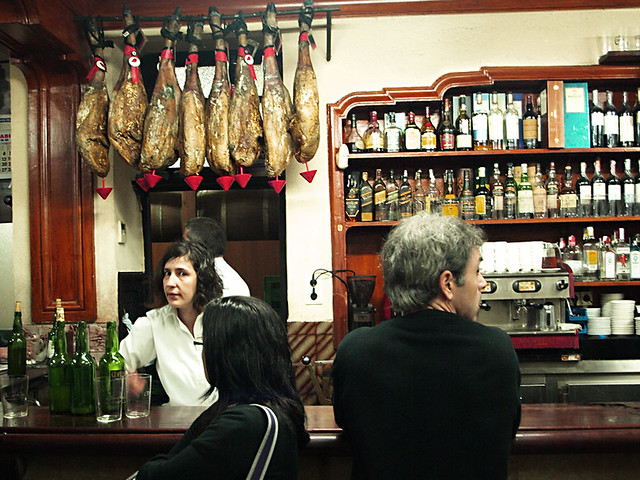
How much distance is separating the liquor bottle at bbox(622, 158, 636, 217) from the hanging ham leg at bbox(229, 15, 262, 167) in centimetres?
242

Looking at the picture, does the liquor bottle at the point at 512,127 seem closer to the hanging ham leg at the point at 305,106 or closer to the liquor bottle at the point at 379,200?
the liquor bottle at the point at 379,200

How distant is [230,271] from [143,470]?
1.87 m

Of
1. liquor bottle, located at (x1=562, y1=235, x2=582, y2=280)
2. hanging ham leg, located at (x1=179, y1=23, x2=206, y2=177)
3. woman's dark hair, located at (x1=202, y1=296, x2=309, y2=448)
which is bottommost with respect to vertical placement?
woman's dark hair, located at (x1=202, y1=296, x2=309, y2=448)

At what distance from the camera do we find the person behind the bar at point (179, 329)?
89.4 inches

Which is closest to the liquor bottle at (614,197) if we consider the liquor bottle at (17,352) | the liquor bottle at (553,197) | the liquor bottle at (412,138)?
the liquor bottle at (553,197)

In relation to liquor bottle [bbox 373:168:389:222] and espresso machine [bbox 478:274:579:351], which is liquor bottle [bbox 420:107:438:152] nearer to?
liquor bottle [bbox 373:168:389:222]

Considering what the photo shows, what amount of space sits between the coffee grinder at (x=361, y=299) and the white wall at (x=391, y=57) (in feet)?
0.76

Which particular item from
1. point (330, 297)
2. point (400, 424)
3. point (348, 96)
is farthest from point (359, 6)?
point (400, 424)

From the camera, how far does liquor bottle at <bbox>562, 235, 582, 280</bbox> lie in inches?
145

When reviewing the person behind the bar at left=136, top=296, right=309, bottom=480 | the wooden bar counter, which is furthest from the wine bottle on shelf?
the person behind the bar at left=136, top=296, right=309, bottom=480

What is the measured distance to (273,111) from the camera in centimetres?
305

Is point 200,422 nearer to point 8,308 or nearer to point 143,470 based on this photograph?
point 143,470

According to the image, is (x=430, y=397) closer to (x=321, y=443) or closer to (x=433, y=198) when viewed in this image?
(x=321, y=443)

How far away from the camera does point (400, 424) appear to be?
4.12ft
